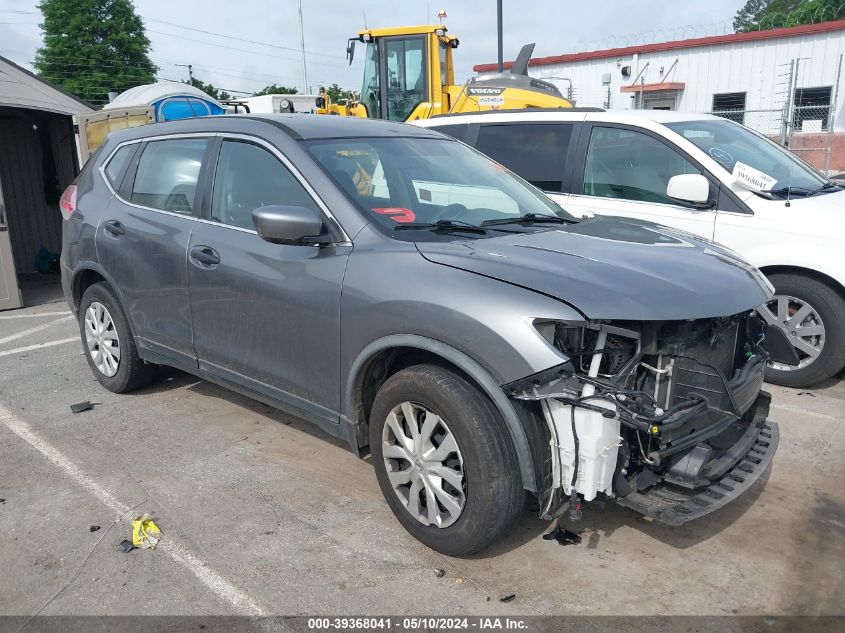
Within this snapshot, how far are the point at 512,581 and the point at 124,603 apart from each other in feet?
5.24

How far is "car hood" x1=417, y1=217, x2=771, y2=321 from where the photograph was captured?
271cm

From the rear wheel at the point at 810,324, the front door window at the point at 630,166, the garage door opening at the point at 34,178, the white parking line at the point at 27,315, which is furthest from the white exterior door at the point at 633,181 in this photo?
the garage door opening at the point at 34,178

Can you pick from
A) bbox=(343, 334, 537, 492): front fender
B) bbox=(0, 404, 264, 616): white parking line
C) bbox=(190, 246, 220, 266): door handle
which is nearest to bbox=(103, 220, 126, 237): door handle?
bbox=(190, 246, 220, 266): door handle

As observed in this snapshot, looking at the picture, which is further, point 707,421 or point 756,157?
point 756,157

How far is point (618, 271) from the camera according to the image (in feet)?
9.58

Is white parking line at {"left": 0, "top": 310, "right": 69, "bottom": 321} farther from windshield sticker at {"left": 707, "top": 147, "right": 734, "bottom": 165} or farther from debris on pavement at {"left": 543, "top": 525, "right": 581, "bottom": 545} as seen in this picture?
windshield sticker at {"left": 707, "top": 147, "right": 734, "bottom": 165}

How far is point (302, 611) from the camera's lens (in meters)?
2.79

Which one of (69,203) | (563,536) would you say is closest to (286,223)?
(563,536)

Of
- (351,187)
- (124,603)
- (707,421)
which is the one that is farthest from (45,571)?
(707,421)

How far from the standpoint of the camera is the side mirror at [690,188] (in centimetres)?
515

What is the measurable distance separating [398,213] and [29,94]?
8.85 m

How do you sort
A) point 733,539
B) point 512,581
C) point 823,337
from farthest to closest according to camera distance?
point 823,337
point 733,539
point 512,581

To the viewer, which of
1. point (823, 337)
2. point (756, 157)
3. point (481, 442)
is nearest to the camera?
point (481, 442)

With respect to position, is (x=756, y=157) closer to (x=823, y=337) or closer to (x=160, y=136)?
(x=823, y=337)
